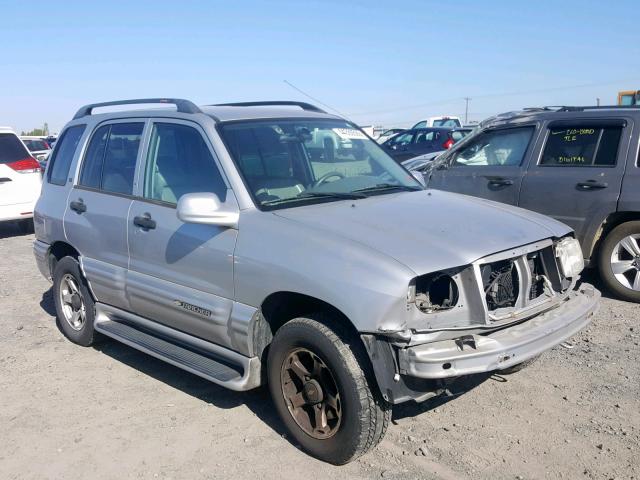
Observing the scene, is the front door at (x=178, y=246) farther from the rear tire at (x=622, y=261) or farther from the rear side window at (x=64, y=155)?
the rear tire at (x=622, y=261)

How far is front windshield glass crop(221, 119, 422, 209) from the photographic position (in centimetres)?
425

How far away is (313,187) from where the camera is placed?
4410 millimetres

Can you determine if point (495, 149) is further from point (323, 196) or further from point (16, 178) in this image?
point (16, 178)

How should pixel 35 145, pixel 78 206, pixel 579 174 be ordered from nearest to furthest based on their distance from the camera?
1. pixel 78 206
2. pixel 579 174
3. pixel 35 145

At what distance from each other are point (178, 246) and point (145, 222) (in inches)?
16.7

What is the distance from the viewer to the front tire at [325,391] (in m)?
3.44

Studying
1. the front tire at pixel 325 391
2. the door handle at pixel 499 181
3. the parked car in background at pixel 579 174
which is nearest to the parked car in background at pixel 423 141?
the parked car in background at pixel 579 174

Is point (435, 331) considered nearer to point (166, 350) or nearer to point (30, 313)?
point (166, 350)

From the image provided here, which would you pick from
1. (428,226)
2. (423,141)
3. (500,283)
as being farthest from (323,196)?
(423,141)

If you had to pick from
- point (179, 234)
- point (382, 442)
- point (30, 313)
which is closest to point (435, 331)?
point (382, 442)

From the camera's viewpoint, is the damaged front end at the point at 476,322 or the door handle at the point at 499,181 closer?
the damaged front end at the point at 476,322

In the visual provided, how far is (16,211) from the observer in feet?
36.2

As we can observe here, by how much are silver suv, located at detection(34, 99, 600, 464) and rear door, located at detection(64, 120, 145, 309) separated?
17 millimetres

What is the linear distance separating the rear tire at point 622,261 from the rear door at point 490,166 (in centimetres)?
105
